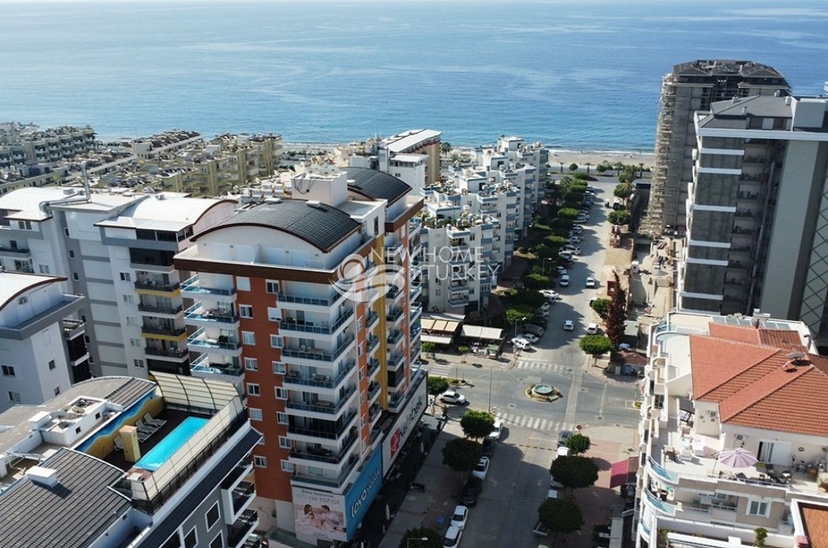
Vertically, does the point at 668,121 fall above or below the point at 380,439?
above

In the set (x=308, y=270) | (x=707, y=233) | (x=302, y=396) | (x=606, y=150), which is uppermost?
(x=308, y=270)

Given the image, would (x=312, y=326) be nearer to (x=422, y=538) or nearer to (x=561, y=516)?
(x=422, y=538)

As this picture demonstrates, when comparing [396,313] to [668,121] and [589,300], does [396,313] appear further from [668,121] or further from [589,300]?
[668,121]

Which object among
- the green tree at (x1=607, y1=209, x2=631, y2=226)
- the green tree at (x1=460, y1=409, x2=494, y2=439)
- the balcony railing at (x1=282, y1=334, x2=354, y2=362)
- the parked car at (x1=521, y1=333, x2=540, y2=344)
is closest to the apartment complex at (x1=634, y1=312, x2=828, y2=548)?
the balcony railing at (x1=282, y1=334, x2=354, y2=362)

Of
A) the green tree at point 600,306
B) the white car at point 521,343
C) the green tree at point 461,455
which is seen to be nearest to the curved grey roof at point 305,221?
the green tree at point 461,455

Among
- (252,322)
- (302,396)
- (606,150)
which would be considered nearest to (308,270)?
(252,322)

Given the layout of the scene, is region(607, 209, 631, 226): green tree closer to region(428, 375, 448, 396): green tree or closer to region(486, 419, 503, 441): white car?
region(428, 375, 448, 396): green tree

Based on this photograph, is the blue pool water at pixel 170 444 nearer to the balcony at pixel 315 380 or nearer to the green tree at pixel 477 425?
the balcony at pixel 315 380
